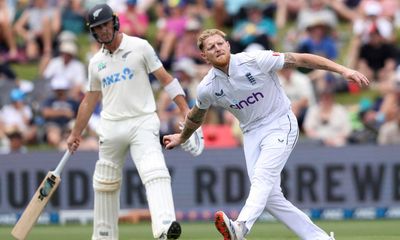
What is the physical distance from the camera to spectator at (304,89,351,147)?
1709 cm

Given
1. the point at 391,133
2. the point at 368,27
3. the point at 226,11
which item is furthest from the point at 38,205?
the point at 226,11

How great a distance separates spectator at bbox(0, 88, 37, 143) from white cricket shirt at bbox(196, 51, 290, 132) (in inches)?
339

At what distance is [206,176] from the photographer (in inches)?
650

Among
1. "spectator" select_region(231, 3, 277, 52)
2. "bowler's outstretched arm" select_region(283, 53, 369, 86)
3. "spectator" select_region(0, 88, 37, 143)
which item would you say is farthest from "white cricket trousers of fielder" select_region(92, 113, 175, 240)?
"spectator" select_region(231, 3, 277, 52)

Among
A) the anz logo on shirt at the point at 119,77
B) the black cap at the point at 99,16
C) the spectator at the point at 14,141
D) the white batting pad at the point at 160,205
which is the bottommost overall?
the spectator at the point at 14,141

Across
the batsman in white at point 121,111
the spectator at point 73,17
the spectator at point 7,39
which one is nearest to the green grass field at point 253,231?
the batsman in white at point 121,111

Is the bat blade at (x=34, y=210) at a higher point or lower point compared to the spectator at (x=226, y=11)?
lower

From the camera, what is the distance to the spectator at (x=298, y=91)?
1778 centimetres

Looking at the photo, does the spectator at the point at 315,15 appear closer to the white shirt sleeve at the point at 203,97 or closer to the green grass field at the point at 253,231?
the green grass field at the point at 253,231

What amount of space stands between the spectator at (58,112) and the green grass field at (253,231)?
8.37 ft

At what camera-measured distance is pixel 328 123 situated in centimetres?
1722

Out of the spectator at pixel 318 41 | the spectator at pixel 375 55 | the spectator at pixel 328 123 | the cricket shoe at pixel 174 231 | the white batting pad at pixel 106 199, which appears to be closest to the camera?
the cricket shoe at pixel 174 231

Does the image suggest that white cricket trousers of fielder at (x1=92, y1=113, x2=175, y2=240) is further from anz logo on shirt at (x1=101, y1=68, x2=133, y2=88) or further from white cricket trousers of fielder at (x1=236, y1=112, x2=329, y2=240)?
white cricket trousers of fielder at (x1=236, y1=112, x2=329, y2=240)

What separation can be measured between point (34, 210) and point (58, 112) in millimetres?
6764
